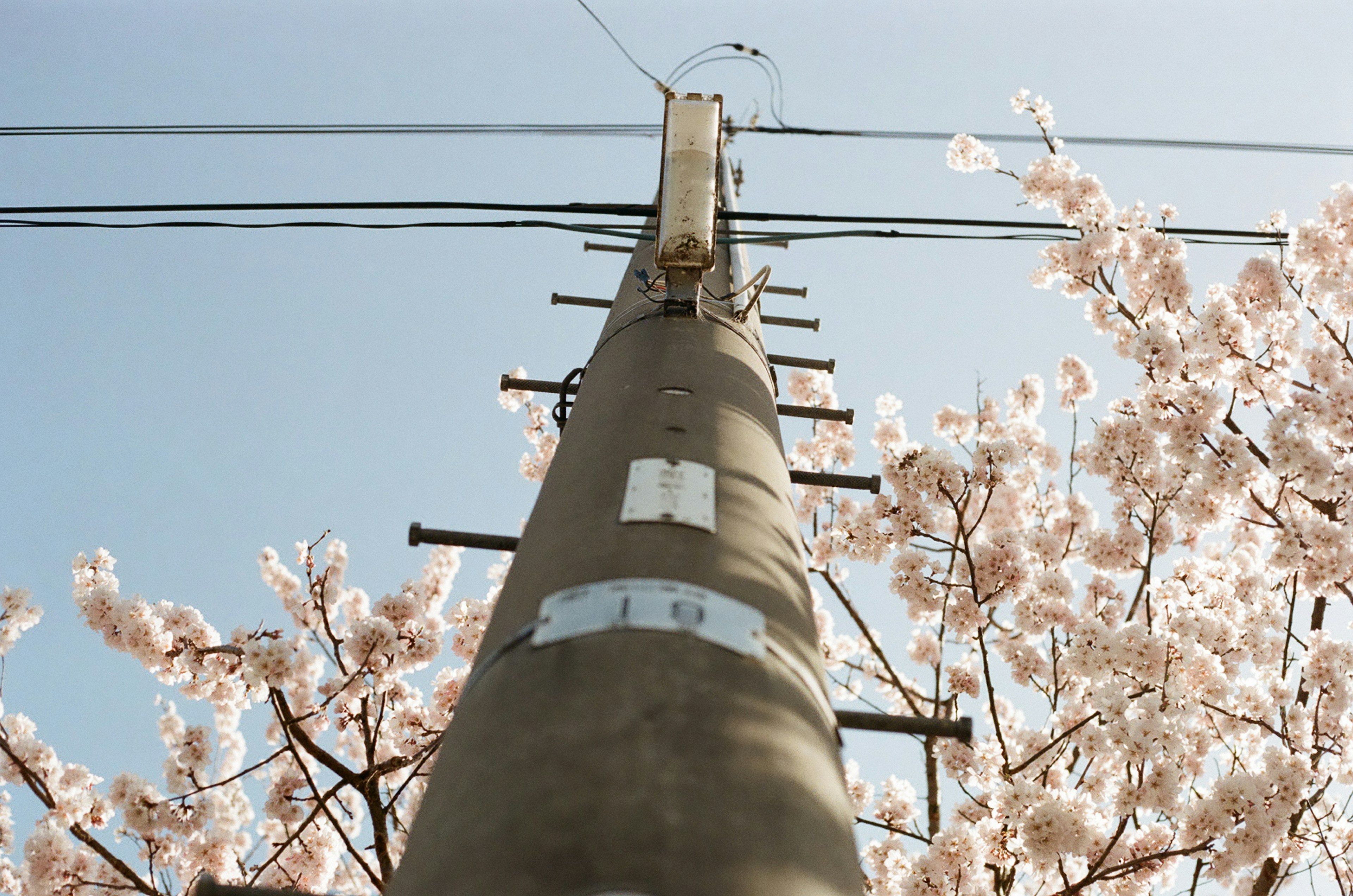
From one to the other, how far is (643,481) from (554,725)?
60 cm

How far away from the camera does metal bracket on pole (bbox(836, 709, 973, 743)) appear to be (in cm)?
199

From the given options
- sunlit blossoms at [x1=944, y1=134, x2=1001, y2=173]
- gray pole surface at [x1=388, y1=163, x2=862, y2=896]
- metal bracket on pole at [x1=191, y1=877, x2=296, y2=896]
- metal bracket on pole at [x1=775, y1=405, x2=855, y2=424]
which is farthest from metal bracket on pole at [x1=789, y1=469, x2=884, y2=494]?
sunlit blossoms at [x1=944, y1=134, x2=1001, y2=173]

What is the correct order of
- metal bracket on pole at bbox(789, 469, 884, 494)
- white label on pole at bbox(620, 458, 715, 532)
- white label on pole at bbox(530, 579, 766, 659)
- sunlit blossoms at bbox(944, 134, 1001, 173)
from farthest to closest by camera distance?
sunlit blossoms at bbox(944, 134, 1001, 173), metal bracket on pole at bbox(789, 469, 884, 494), white label on pole at bbox(620, 458, 715, 532), white label on pole at bbox(530, 579, 766, 659)

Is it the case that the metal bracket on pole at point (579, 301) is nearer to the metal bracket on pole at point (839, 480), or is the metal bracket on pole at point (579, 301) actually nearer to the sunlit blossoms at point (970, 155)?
the metal bracket on pole at point (839, 480)

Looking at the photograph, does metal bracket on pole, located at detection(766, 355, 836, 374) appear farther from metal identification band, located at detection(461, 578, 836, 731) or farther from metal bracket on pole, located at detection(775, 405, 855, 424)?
metal identification band, located at detection(461, 578, 836, 731)

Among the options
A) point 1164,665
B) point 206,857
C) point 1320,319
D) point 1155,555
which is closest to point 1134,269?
point 1320,319

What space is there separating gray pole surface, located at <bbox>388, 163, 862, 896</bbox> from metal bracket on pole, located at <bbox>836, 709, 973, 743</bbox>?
1.25 ft

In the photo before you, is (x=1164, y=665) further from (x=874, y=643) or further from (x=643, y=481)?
(x=643, y=481)

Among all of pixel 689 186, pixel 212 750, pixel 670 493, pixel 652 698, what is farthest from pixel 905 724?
pixel 212 750

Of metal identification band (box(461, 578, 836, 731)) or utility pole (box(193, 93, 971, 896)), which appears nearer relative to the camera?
utility pole (box(193, 93, 971, 896))

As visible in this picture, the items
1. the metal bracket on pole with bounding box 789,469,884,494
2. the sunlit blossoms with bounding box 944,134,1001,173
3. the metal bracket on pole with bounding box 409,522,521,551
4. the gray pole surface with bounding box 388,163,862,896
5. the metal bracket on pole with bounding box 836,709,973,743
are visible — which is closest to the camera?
the gray pole surface with bounding box 388,163,862,896

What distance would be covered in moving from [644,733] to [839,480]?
2.43 metres

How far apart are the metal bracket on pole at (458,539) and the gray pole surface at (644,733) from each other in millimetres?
864

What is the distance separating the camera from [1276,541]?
20.9 feet
